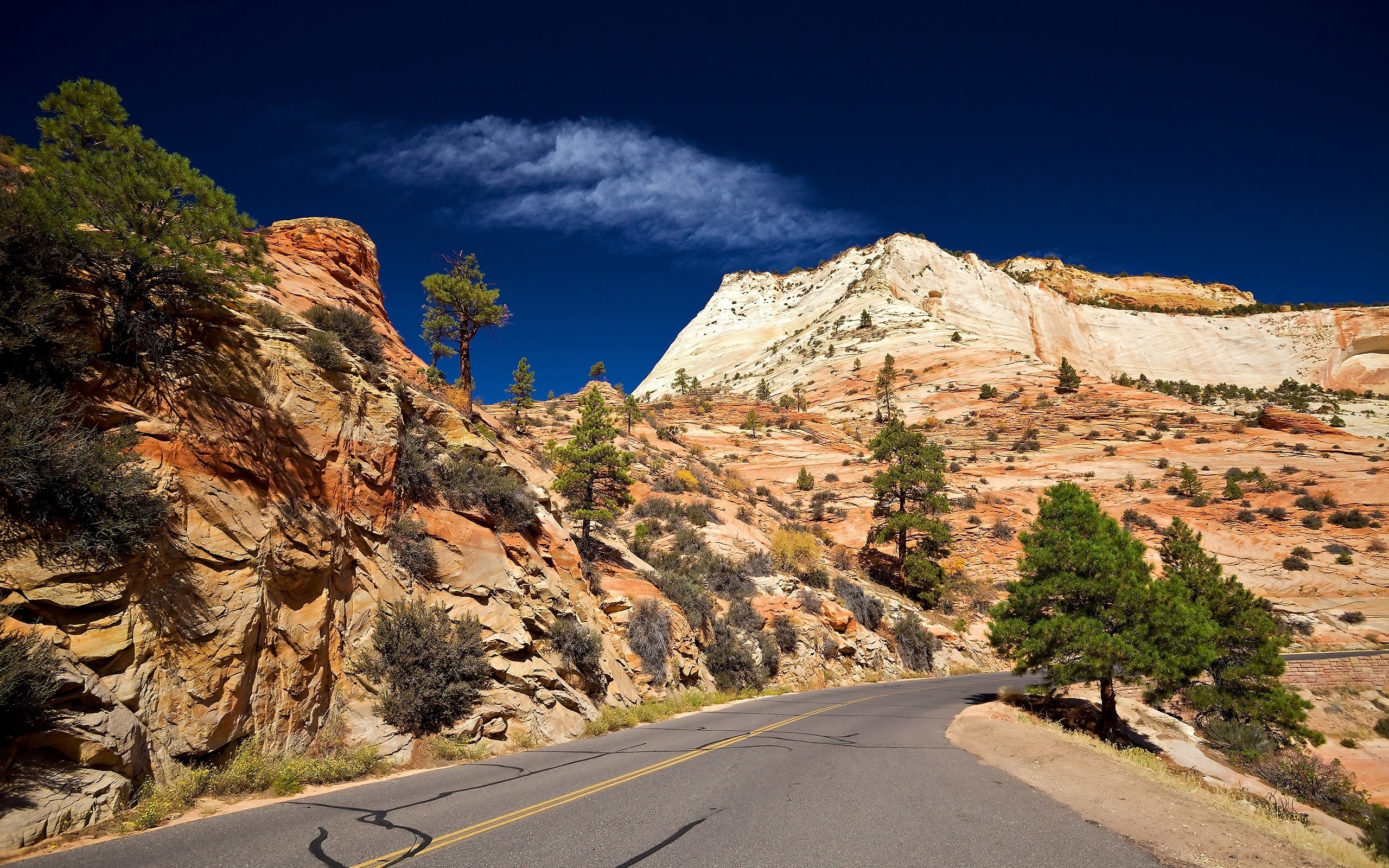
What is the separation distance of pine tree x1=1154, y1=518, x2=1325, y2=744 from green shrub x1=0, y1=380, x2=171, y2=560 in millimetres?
22544

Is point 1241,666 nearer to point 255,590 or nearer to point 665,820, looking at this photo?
point 665,820

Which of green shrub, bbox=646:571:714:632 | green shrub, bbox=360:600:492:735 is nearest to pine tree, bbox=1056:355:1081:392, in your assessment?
green shrub, bbox=646:571:714:632

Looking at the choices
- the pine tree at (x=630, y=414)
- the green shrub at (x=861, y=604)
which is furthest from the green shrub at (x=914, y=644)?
the pine tree at (x=630, y=414)

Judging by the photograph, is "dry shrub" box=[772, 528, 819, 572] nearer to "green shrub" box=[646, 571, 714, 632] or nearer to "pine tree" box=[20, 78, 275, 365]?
"green shrub" box=[646, 571, 714, 632]

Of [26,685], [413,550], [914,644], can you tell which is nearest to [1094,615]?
[914,644]

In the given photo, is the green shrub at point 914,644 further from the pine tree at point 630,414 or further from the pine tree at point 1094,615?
the pine tree at point 630,414

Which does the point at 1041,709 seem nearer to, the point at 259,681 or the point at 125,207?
the point at 259,681

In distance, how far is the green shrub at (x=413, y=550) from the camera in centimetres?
1184

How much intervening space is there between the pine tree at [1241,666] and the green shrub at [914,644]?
38.2 ft

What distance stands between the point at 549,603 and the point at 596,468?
7140 mm

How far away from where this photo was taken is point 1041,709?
17.5 meters

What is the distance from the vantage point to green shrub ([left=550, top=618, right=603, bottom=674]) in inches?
540

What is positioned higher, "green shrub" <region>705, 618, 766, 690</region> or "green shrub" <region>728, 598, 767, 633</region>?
"green shrub" <region>728, 598, 767, 633</region>

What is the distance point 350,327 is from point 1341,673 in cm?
3826
